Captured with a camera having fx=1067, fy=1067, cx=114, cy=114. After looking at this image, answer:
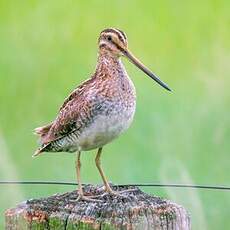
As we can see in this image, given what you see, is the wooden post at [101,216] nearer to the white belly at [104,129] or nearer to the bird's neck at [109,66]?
the white belly at [104,129]

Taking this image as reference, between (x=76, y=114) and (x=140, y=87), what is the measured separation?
2.27 metres

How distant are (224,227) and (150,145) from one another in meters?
1.26

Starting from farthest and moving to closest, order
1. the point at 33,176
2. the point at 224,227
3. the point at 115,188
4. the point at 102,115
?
the point at 33,176, the point at 224,227, the point at 102,115, the point at 115,188

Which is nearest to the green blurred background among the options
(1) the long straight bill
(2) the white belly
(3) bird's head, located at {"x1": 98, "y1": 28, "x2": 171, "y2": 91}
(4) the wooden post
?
(2) the white belly

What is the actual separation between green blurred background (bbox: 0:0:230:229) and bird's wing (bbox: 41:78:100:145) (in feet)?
1.07

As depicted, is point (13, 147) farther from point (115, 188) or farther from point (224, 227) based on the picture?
point (115, 188)

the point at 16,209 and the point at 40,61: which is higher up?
the point at 40,61

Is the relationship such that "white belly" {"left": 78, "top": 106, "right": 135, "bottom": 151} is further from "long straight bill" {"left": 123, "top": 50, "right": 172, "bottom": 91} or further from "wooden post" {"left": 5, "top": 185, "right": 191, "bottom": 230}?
"wooden post" {"left": 5, "top": 185, "right": 191, "bottom": 230}

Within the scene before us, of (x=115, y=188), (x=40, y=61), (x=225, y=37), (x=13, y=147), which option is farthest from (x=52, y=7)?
(x=115, y=188)

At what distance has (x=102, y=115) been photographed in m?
5.41

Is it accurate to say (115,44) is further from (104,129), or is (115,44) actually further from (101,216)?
(101,216)

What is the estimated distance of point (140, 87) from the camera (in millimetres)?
→ 7637

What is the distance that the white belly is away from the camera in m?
5.38

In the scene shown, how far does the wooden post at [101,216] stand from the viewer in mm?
4082
